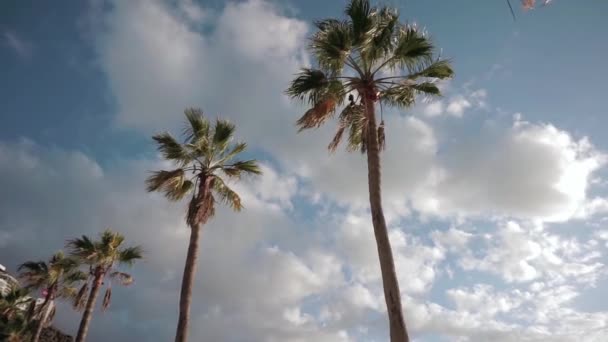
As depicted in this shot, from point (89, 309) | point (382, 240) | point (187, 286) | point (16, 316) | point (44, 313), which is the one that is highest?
point (16, 316)

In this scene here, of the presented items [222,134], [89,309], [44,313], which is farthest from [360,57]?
[44,313]

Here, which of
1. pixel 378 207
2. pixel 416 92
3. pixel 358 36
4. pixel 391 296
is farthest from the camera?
pixel 416 92

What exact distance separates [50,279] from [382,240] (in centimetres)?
2715

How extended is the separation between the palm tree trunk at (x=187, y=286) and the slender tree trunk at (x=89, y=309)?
10883mm

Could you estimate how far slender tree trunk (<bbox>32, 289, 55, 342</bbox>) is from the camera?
27142 millimetres

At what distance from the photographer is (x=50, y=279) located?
90.2ft

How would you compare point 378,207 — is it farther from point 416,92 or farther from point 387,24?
point 387,24

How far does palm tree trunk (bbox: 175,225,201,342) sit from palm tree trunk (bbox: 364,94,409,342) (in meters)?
7.98

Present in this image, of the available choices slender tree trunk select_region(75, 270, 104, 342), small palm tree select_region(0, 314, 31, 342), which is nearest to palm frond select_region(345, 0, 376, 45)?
slender tree trunk select_region(75, 270, 104, 342)

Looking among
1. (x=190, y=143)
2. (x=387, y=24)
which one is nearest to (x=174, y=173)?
(x=190, y=143)

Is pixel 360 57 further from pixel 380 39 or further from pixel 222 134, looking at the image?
pixel 222 134

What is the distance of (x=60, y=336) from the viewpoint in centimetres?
4641

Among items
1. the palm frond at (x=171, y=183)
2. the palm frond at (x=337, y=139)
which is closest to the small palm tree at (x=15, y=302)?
the palm frond at (x=171, y=183)

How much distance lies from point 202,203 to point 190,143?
2.88 metres
